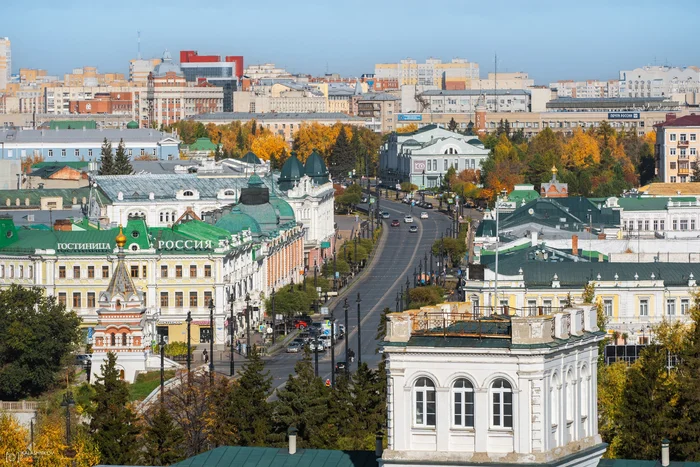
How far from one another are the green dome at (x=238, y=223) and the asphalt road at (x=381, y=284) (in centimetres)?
643

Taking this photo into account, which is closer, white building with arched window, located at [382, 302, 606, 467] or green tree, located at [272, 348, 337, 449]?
white building with arched window, located at [382, 302, 606, 467]

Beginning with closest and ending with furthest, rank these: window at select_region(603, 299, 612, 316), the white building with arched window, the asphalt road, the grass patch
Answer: the white building with arched window, the grass patch, the asphalt road, window at select_region(603, 299, 612, 316)

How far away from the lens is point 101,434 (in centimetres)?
6022

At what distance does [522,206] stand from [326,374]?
146 feet

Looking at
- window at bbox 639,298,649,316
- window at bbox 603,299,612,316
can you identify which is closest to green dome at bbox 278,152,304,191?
window at bbox 603,299,612,316

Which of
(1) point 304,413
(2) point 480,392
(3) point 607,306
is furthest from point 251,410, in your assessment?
(3) point 607,306

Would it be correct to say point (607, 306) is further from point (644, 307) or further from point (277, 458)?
point (277, 458)

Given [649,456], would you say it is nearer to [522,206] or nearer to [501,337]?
[501,337]

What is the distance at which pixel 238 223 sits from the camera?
406 feet

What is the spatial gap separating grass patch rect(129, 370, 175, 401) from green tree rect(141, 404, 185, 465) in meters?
17.6

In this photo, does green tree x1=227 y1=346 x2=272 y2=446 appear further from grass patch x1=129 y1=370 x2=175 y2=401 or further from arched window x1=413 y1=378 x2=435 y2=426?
arched window x1=413 y1=378 x2=435 y2=426

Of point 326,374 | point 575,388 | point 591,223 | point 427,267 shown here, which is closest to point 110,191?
point 427,267

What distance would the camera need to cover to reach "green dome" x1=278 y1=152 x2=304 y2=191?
6191 inches

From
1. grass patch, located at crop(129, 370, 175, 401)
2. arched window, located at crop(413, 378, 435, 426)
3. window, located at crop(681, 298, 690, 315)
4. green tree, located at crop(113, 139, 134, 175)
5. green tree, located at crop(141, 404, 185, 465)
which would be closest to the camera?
arched window, located at crop(413, 378, 435, 426)
